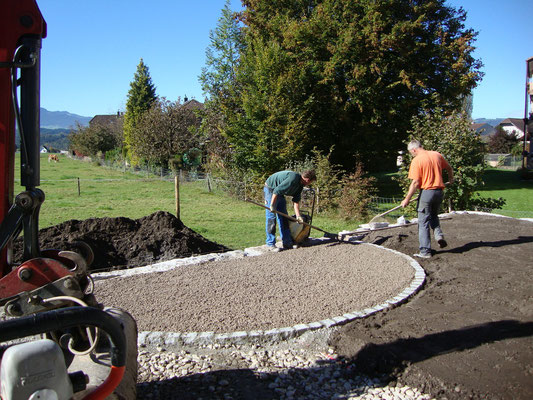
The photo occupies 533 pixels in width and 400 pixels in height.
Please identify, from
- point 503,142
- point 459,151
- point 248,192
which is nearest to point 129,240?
point 459,151

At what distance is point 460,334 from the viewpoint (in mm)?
4172

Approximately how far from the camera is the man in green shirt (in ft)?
23.8

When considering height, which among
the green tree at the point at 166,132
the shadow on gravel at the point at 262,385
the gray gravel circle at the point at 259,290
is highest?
the green tree at the point at 166,132

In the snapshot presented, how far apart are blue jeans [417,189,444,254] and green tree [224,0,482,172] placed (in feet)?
32.1

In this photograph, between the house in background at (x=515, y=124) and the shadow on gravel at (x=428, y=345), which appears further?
the house in background at (x=515, y=124)

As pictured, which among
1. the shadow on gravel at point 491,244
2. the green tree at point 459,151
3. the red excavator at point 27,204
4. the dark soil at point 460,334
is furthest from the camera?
the green tree at point 459,151

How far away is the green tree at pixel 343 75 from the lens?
16812mm

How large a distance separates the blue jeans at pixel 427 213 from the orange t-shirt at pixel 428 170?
0.11 m

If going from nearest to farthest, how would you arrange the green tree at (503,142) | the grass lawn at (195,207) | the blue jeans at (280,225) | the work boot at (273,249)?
the work boot at (273,249)
the blue jeans at (280,225)
the grass lawn at (195,207)
the green tree at (503,142)

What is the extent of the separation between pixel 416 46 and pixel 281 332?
1834 centimetres

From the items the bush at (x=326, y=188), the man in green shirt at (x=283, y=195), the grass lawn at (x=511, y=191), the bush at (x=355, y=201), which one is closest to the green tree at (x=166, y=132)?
the bush at (x=326, y=188)

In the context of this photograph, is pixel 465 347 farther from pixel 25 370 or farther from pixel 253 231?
pixel 253 231

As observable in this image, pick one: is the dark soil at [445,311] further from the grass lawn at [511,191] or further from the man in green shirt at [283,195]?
the grass lawn at [511,191]

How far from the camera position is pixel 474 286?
18.3ft
